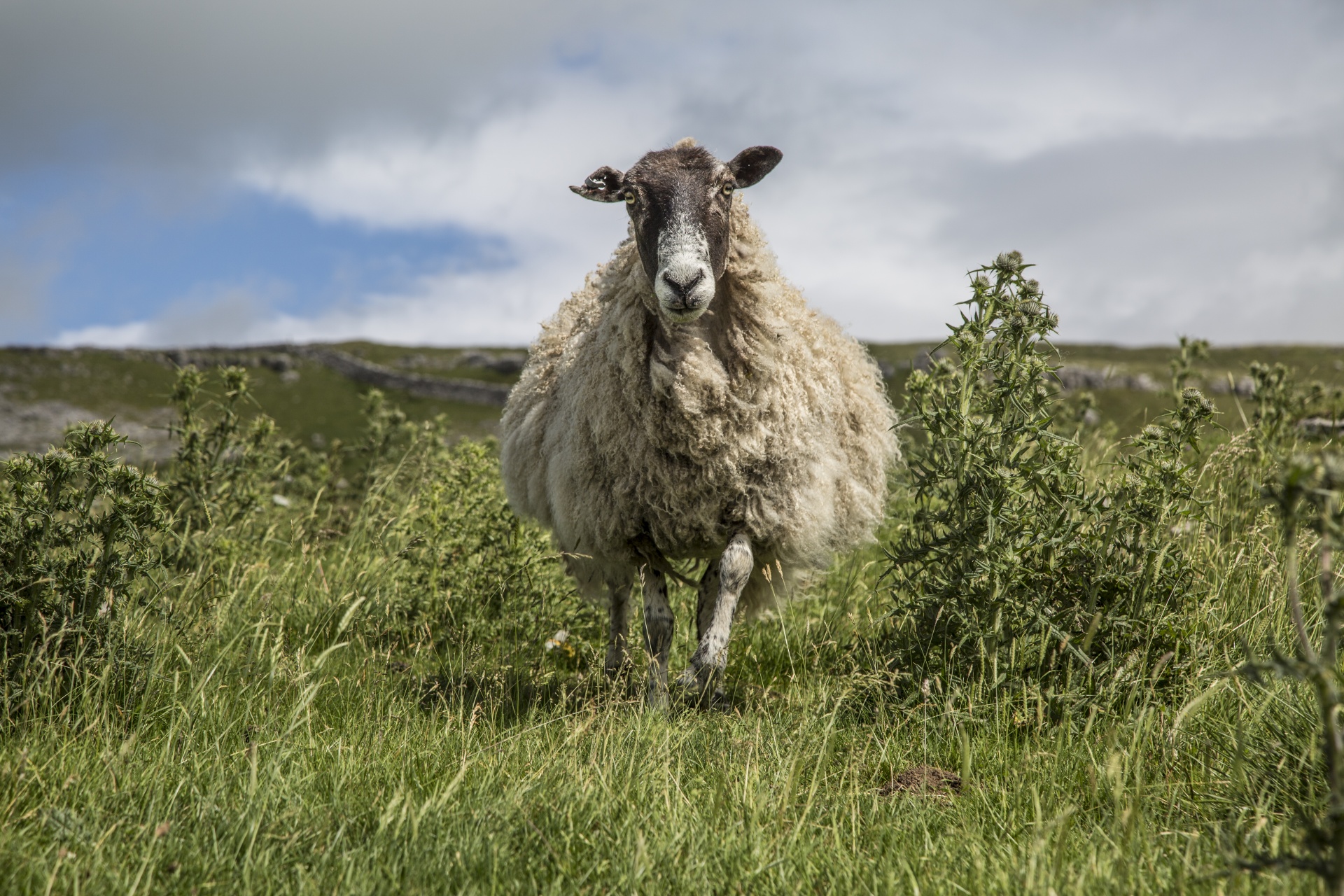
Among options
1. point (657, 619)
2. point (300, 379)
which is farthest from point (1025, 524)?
point (300, 379)

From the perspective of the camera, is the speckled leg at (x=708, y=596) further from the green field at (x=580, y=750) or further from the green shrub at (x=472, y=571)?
the green shrub at (x=472, y=571)

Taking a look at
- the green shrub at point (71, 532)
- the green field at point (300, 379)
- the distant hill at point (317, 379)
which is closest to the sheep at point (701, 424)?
the green shrub at point (71, 532)

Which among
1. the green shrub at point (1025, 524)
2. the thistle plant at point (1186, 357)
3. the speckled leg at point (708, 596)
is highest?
the thistle plant at point (1186, 357)

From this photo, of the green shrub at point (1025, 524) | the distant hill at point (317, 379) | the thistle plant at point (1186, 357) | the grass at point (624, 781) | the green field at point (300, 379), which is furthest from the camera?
the distant hill at point (317, 379)

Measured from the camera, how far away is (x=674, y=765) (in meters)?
3.06

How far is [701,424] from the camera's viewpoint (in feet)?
13.9

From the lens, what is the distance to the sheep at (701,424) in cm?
423

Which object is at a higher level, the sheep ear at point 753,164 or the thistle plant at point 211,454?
the sheep ear at point 753,164

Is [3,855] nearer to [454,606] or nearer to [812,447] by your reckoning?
[454,606]

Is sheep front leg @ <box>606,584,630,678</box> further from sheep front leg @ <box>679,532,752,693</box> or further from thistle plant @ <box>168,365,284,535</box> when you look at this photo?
thistle plant @ <box>168,365,284,535</box>

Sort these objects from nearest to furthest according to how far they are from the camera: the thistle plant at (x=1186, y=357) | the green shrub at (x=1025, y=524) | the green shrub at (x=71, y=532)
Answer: the green shrub at (x=71, y=532), the green shrub at (x=1025, y=524), the thistle plant at (x=1186, y=357)

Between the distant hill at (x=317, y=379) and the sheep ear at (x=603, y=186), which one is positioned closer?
the sheep ear at (x=603, y=186)

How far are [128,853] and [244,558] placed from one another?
134 inches

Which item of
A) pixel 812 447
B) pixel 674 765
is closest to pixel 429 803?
pixel 674 765
